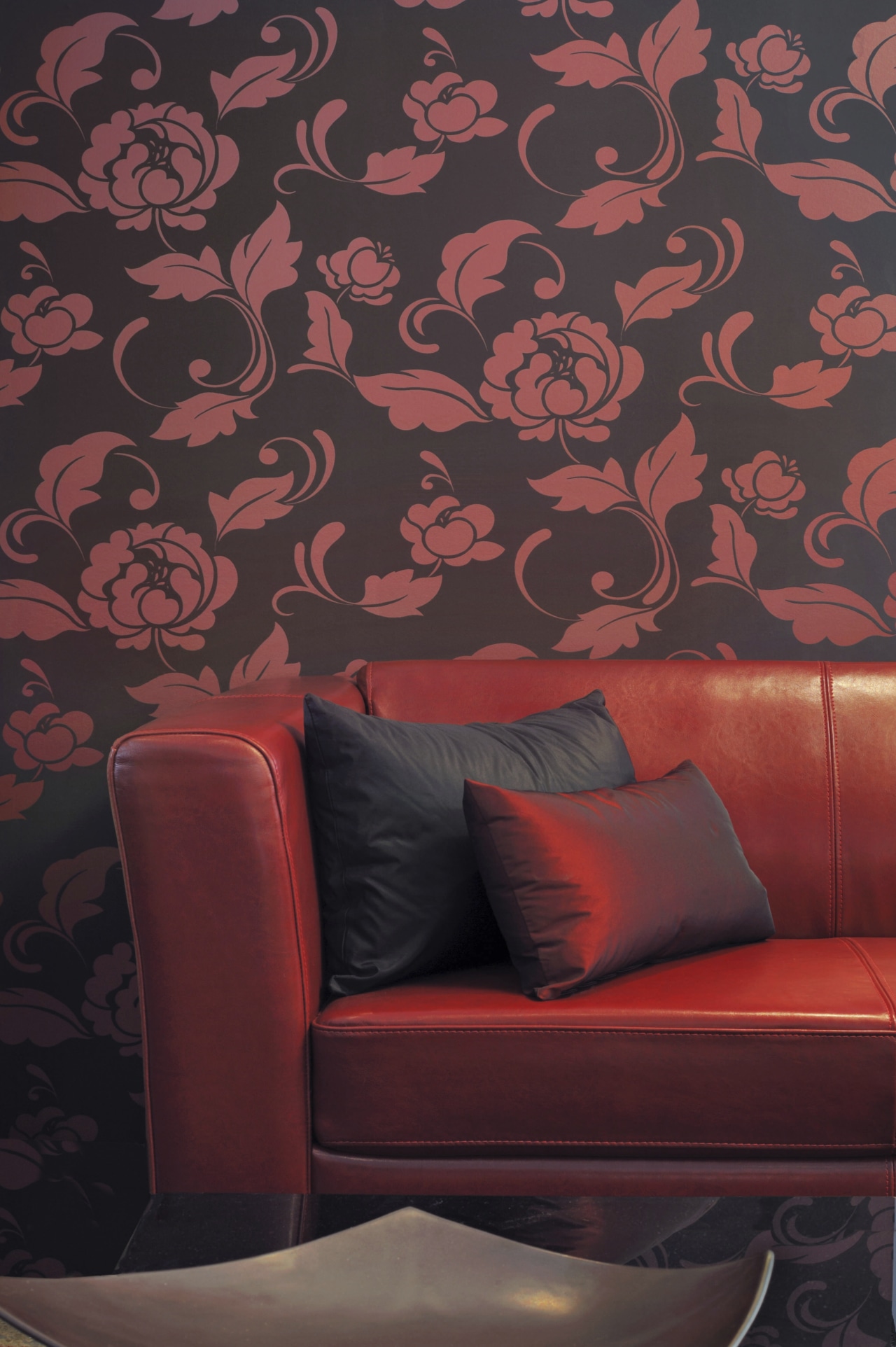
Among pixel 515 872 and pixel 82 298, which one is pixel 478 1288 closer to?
pixel 515 872

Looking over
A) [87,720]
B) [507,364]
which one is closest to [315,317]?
[507,364]

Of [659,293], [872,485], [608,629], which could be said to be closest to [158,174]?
[659,293]

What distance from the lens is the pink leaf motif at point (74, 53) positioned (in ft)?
7.01

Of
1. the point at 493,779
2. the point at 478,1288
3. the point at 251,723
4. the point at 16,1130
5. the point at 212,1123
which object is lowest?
the point at 16,1130

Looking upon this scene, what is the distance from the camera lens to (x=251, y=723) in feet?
4.65

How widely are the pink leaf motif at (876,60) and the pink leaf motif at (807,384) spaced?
55 cm

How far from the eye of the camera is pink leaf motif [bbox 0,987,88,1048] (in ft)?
7.20

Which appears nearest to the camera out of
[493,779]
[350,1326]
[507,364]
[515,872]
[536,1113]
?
[350,1326]

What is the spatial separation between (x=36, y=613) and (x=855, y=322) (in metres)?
1.82

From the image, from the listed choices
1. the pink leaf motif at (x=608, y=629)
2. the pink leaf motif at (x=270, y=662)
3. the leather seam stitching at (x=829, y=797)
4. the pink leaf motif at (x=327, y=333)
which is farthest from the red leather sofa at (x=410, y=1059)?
the pink leaf motif at (x=327, y=333)

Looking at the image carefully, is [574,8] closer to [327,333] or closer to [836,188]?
[836,188]

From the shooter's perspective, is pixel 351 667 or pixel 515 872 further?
pixel 351 667

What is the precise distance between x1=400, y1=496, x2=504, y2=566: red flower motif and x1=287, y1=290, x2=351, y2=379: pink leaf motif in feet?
1.17

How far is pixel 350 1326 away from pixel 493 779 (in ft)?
2.93
